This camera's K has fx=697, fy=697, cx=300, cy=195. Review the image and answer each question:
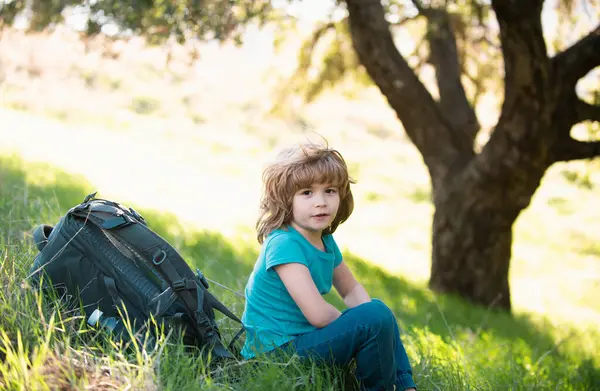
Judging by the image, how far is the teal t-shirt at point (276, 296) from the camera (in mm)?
3057

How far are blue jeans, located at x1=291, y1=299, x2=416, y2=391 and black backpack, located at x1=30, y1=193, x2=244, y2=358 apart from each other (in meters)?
0.40

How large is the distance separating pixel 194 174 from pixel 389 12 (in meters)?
7.02

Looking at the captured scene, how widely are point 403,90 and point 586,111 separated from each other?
1876 mm

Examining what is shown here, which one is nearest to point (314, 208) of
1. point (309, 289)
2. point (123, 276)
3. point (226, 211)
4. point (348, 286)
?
A: point (309, 289)

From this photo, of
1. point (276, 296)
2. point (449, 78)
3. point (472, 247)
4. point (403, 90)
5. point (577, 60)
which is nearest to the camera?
point (276, 296)

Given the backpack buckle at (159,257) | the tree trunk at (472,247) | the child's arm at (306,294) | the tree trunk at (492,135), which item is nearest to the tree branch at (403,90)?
the tree trunk at (492,135)

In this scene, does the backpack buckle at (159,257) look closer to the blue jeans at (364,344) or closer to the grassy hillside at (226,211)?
the grassy hillside at (226,211)

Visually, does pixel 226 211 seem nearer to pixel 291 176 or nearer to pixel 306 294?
pixel 291 176

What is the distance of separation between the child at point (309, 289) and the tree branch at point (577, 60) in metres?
4.33

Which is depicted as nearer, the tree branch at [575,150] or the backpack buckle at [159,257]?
the backpack buckle at [159,257]

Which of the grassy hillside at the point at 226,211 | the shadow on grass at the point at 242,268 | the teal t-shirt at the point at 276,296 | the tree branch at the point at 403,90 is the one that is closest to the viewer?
the grassy hillside at the point at 226,211

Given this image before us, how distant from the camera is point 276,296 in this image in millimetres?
3115

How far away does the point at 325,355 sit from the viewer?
2.98m

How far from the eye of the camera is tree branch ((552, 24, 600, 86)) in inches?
Answer: 266
